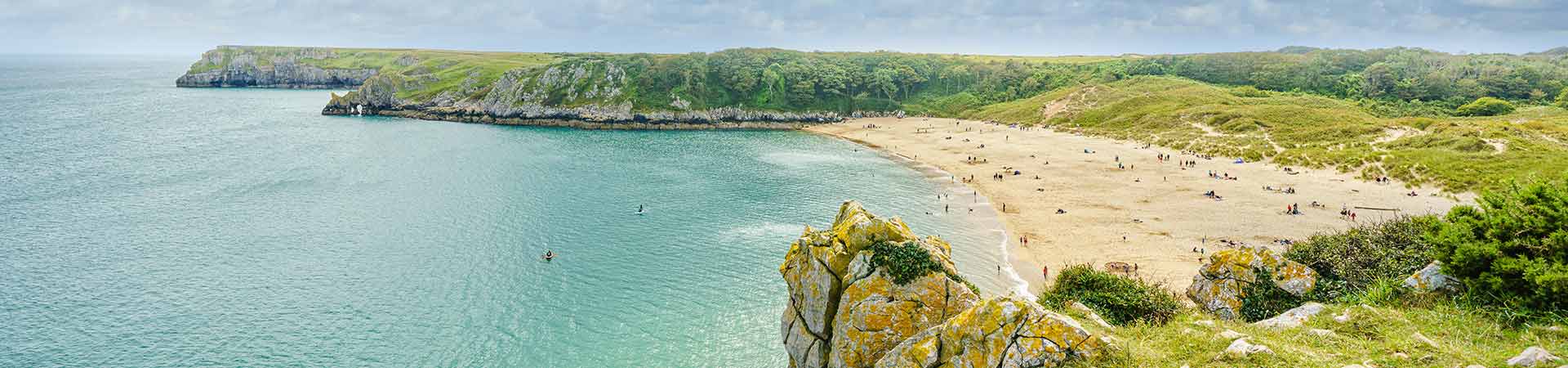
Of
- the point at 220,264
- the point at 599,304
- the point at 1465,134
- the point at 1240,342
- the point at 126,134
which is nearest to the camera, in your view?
the point at 1240,342

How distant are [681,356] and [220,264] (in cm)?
3427

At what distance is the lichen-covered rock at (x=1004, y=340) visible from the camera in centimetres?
1386

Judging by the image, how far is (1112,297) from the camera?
24.2m

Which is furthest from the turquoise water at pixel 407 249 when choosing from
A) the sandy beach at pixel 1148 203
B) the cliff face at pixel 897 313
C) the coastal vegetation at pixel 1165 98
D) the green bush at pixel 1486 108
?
the green bush at pixel 1486 108

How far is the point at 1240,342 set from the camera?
14039mm

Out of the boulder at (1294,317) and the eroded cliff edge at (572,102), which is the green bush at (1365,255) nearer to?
the boulder at (1294,317)

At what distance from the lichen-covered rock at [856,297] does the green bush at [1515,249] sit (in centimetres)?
1210

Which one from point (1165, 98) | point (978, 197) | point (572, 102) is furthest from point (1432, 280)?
point (572, 102)

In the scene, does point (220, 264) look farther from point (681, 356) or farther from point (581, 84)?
point (581, 84)

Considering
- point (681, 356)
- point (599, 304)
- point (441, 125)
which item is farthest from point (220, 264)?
point (441, 125)

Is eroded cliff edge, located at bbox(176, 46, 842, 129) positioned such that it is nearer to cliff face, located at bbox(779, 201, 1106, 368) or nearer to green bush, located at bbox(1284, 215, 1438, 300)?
green bush, located at bbox(1284, 215, 1438, 300)

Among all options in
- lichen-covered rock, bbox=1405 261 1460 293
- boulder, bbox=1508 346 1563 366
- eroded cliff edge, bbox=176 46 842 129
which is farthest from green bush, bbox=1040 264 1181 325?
eroded cliff edge, bbox=176 46 842 129

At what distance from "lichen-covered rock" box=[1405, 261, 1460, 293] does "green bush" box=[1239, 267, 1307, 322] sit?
104 inches

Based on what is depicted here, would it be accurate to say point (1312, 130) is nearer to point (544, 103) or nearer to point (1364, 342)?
point (1364, 342)
